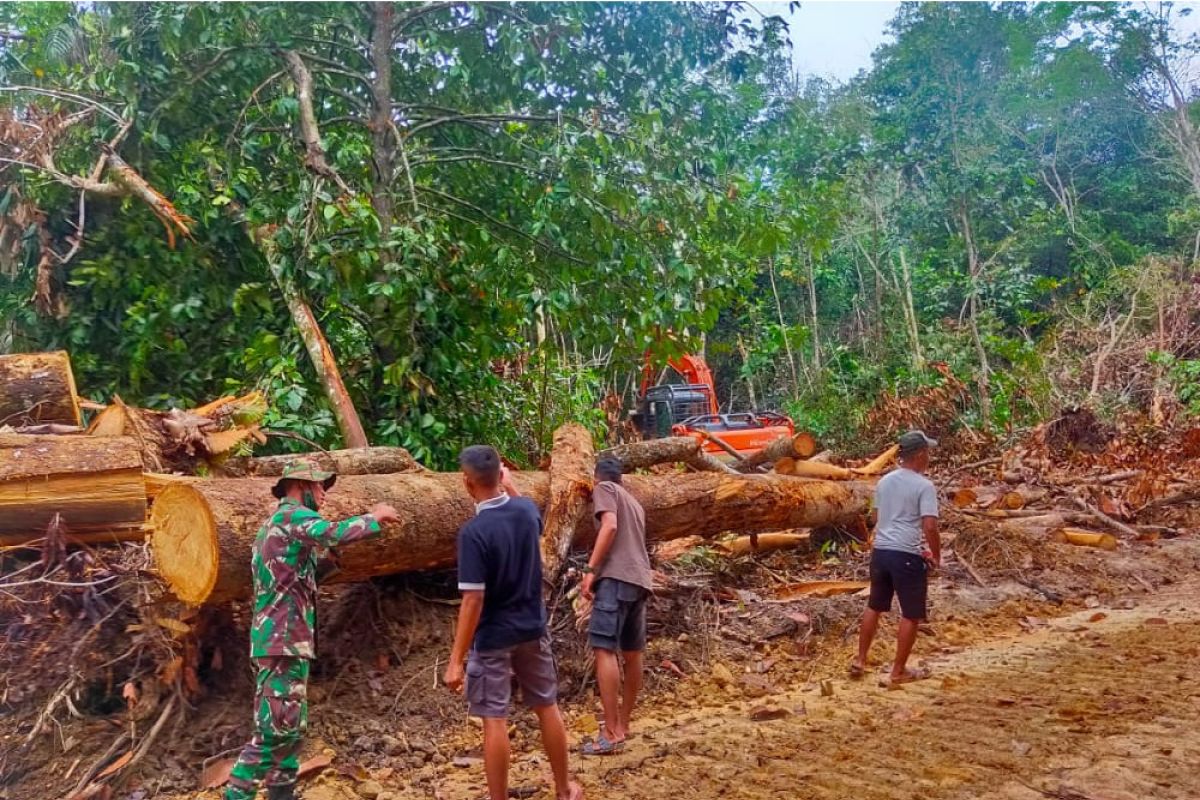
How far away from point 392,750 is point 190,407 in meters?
4.79

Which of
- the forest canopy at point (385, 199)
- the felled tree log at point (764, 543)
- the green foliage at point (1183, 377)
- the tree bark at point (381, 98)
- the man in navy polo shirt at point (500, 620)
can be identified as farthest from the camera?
the green foliage at point (1183, 377)

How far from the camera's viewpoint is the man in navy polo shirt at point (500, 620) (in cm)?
392

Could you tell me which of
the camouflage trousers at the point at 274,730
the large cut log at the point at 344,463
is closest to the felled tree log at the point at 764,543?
the large cut log at the point at 344,463

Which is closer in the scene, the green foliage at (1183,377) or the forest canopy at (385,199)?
the forest canopy at (385,199)

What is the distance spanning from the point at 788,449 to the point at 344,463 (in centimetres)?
464

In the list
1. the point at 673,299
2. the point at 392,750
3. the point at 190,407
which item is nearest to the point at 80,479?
the point at 392,750

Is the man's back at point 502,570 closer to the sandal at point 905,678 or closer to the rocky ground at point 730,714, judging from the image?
the rocky ground at point 730,714

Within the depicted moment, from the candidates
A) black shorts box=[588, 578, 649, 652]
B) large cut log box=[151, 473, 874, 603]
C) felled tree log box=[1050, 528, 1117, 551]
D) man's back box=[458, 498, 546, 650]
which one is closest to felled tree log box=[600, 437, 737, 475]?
large cut log box=[151, 473, 874, 603]

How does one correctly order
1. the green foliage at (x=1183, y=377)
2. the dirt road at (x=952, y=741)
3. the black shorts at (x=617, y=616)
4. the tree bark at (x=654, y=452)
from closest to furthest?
the dirt road at (x=952, y=741)
the black shorts at (x=617, y=616)
the tree bark at (x=654, y=452)
the green foliage at (x=1183, y=377)

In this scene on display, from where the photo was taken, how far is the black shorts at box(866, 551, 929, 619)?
5930mm

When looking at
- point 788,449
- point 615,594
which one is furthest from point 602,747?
point 788,449

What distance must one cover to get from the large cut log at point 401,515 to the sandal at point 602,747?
1.58 metres

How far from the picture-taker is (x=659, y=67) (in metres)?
9.47

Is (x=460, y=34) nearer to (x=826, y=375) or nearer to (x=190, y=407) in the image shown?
(x=190, y=407)
